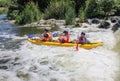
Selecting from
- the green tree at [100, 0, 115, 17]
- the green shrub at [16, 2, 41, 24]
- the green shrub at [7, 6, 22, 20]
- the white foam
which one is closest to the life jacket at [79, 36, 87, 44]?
the white foam

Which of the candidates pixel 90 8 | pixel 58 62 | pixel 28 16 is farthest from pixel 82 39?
pixel 90 8

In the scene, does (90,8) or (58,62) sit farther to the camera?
(90,8)

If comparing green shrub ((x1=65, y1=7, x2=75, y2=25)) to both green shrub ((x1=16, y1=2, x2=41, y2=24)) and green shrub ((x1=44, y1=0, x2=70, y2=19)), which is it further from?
green shrub ((x1=16, y1=2, x2=41, y2=24))

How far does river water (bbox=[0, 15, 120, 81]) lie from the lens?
9.49 metres

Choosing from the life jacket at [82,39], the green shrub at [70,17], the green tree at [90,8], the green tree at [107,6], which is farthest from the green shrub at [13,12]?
the life jacket at [82,39]

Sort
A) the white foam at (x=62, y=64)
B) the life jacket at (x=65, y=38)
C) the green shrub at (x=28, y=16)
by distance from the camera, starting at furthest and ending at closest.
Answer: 1. the green shrub at (x=28, y=16)
2. the life jacket at (x=65, y=38)
3. the white foam at (x=62, y=64)

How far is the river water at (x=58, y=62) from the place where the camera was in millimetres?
9492

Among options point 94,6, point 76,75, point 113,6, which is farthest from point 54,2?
point 76,75

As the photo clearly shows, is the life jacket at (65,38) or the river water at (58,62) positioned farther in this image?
the life jacket at (65,38)

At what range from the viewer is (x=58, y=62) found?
1127cm

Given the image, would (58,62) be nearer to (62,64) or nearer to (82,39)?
(62,64)

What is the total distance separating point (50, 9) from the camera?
26281 mm

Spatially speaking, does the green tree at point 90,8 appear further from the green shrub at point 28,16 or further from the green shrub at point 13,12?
the green shrub at point 13,12

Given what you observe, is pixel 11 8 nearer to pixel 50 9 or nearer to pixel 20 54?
pixel 50 9
